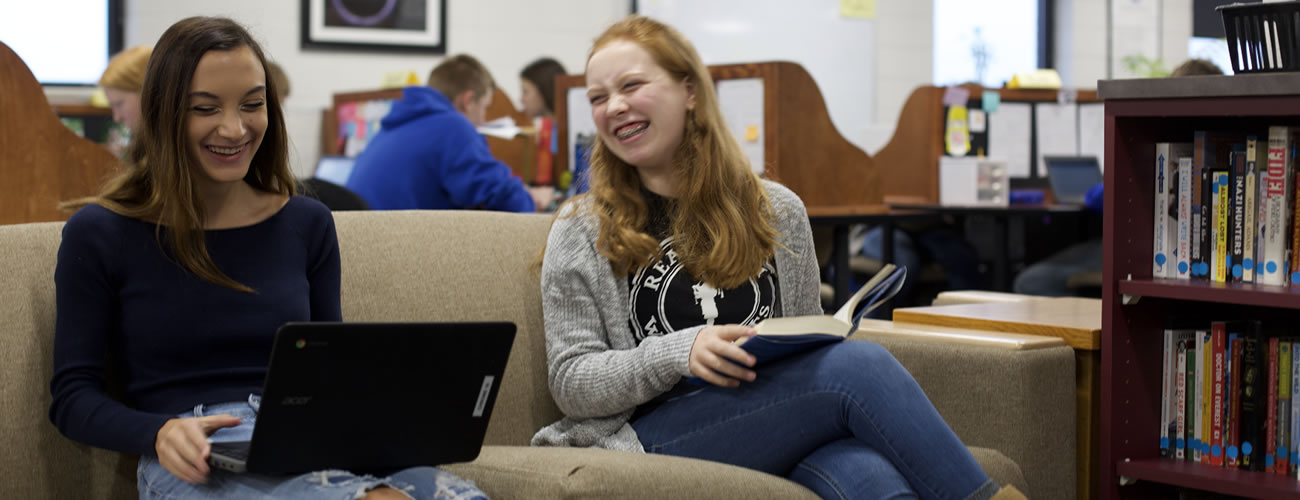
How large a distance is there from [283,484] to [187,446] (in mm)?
105

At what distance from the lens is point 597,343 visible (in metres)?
1.79

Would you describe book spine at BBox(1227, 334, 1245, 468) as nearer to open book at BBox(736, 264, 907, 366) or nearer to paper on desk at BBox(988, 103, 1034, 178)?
open book at BBox(736, 264, 907, 366)

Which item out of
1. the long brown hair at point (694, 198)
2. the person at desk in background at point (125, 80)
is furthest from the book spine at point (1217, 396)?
the person at desk in background at point (125, 80)

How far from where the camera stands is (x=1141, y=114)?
187 centimetres

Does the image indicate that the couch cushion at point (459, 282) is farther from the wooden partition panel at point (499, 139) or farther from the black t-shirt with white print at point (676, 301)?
the wooden partition panel at point (499, 139)

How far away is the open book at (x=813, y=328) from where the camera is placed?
5.27ft

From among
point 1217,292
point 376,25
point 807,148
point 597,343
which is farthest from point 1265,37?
point 376,25

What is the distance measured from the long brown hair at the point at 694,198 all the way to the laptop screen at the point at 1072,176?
3369 millimetres

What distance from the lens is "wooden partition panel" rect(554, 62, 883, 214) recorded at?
3670mm

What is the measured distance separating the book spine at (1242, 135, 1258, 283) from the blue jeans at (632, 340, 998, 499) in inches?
Result: 22.5

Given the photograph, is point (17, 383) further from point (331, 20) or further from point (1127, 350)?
point (331, 20)

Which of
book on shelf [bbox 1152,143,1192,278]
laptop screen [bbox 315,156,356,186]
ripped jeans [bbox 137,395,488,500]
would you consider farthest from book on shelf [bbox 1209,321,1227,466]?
laptop screen [bbox 315,156,356,186]

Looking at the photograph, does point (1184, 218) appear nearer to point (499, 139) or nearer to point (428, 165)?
point (428, 165)

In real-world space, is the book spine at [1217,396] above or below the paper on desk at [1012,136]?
below
